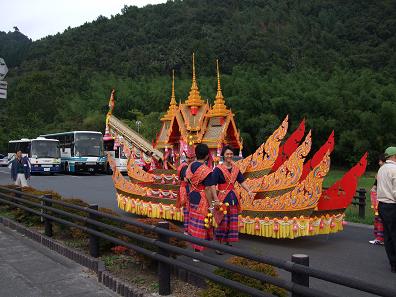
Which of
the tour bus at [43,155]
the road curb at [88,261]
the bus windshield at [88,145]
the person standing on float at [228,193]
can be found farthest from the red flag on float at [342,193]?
the tour bus at [43,155]

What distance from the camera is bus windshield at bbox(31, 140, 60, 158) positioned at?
28531 mm

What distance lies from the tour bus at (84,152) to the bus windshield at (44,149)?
40.0 inches

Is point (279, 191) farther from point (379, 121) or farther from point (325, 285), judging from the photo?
point (379, 121)

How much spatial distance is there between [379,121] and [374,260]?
82.5ft

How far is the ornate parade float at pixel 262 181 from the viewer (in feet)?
25.7

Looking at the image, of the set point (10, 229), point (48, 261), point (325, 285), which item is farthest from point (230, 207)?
point (10, 229)

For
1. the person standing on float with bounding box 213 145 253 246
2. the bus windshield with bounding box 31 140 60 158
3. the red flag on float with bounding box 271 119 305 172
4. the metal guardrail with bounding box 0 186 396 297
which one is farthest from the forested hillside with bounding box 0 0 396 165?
the metal guardrail with bounding box 0 186 396 297

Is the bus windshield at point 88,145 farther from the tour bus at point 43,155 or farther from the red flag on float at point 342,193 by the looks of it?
the red flag on float at point 342,193

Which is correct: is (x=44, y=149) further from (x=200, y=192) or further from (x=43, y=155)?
(x=200, y=192)

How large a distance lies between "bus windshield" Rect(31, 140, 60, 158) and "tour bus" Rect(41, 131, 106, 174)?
40.0 inches

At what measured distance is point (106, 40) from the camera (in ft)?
264

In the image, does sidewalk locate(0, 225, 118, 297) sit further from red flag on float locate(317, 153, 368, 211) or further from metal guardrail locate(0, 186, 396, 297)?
red flag on float locate(317, 153, 368, 211)

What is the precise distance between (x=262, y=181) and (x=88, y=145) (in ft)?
73.9

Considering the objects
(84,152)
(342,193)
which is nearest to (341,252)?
(342,193)
